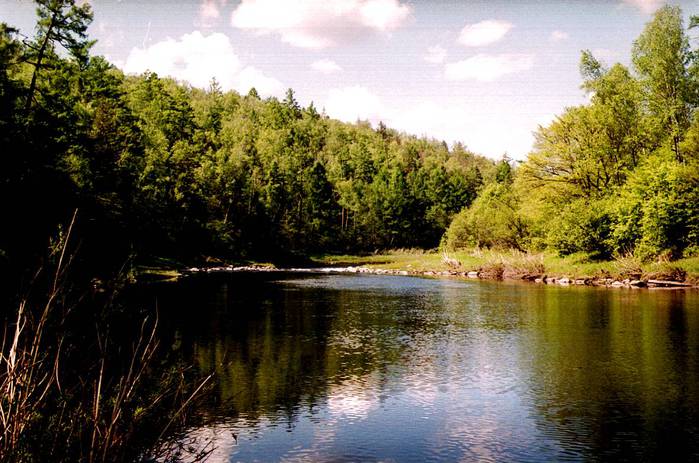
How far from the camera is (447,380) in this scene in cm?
1783

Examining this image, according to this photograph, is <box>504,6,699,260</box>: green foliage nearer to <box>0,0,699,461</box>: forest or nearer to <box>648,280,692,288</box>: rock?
<box>0,0,699,461</box>: forest

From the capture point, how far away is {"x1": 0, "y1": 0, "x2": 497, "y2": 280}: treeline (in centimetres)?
3350

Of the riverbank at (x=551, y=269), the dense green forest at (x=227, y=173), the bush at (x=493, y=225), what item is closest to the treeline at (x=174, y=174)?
the dense green forest at (x=227, y=173)

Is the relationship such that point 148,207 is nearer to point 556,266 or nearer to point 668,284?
point 556,266

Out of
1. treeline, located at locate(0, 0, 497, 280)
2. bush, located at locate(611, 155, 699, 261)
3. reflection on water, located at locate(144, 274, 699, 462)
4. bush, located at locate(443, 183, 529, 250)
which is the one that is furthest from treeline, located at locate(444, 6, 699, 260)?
treeline, located at locate(0, 0, 497, 280)

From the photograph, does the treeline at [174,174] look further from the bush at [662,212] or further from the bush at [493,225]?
the bush at [662,212]

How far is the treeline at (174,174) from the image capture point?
1319 inches

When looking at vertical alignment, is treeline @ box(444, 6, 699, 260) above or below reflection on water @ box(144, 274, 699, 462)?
above

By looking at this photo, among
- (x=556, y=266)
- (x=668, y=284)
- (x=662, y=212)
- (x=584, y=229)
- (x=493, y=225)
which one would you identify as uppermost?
(x=493, y=225)

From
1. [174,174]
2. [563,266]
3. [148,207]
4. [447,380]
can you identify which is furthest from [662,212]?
[174,174]

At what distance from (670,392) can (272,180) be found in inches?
4229

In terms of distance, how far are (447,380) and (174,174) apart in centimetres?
7428

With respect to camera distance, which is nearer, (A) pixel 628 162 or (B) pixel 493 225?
(A) pixel 628 162

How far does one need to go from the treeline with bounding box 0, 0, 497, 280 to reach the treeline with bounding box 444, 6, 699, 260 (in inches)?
1546
